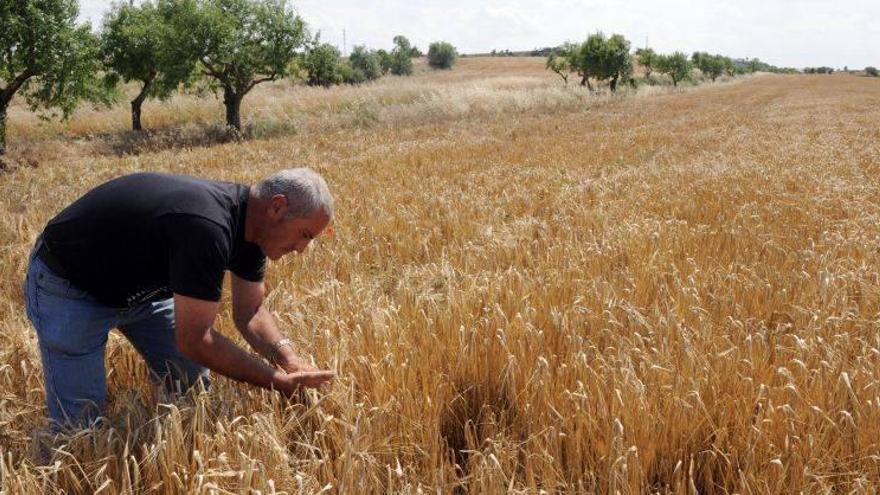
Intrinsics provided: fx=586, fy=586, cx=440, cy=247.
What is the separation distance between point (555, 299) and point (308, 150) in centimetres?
1443

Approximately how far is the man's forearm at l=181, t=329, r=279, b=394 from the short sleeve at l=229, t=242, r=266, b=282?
1.72 feet

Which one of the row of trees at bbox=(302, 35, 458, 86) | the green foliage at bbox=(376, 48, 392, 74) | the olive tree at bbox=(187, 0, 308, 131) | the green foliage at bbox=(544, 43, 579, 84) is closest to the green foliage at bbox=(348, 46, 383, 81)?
the row of trees at bbox=(302, 35, 458, 86)

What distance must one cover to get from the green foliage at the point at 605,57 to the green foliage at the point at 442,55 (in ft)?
185

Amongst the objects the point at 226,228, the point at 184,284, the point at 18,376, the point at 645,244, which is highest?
the point at 226,228

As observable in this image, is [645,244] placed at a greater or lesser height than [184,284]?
lesser

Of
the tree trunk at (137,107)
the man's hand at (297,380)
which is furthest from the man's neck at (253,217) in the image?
the tree trunk at (137,107)

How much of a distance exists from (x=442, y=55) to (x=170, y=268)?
12090 centimetres

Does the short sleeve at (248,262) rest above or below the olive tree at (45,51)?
below

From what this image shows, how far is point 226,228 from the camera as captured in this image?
99.3 inches

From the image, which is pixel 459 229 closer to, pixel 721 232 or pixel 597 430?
pixel 721 232

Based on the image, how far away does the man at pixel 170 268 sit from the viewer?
7.97 ft

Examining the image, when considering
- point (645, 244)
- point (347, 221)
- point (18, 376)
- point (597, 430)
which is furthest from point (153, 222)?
point (347, 221)

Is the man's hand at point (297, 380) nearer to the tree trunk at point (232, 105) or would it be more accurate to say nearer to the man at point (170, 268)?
the man at point (170, 268)

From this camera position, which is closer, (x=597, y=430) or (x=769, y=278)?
(x=597, y=430)
